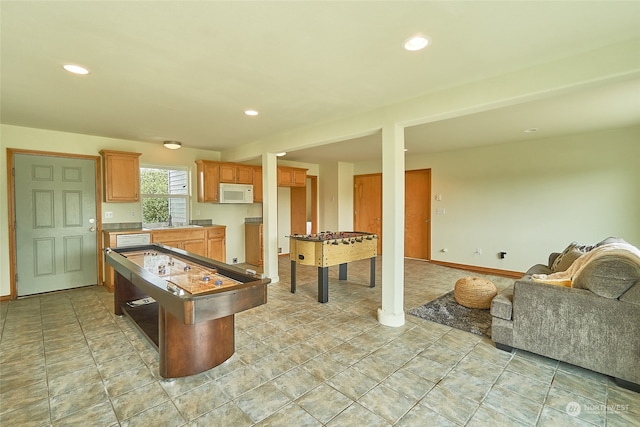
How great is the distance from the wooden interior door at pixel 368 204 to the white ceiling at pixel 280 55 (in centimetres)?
381

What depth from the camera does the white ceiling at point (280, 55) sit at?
1660mm

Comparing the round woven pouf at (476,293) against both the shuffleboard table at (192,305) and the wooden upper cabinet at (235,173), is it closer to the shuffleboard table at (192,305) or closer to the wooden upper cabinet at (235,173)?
the shuffleboard table at (192,305)

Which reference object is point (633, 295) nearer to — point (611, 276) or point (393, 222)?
point (611, 276)

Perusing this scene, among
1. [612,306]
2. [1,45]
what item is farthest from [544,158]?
[1,45]

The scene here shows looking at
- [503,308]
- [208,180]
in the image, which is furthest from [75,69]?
[503,308]

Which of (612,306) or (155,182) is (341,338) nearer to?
(612,306)

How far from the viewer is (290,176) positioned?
21.6ft

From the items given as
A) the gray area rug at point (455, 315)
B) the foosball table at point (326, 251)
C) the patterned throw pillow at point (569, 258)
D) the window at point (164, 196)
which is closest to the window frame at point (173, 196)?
the window at point (164, 196)

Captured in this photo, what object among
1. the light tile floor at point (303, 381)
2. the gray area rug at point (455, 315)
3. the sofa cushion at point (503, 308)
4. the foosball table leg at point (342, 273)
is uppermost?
the sofa cushion at point (503, 308)

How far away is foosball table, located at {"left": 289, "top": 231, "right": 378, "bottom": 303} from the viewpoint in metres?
3.84

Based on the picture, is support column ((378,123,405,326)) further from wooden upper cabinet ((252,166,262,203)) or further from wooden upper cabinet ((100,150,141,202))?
wooden upper cabinet ((100,150,141,202))

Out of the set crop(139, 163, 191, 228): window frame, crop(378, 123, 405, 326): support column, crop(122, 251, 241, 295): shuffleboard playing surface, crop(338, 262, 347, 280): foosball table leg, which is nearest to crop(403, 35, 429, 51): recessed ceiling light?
crop(378, 123, 405, 326): support column

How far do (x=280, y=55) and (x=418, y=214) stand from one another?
5.32m

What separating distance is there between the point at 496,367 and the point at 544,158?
3.94 m
